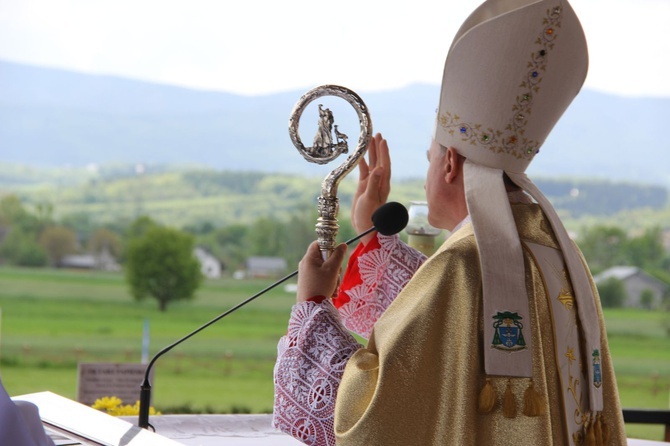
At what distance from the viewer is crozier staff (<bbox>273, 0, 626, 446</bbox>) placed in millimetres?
1336

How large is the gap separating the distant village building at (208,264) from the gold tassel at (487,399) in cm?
684

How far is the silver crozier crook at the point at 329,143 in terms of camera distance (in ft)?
5.29

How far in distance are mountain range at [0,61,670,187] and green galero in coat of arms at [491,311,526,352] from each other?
6237 millimetres

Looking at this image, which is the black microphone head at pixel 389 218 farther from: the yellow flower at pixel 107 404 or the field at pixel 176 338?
the field at pixel 176 338

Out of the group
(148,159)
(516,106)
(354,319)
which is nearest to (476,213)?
(516,106)

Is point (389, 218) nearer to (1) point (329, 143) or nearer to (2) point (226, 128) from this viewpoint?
(1) point (329, 143)

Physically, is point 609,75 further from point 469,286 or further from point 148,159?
point 469,286

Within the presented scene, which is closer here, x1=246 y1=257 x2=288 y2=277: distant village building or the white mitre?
the white mitre

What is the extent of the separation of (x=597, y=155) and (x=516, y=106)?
22.8 feet

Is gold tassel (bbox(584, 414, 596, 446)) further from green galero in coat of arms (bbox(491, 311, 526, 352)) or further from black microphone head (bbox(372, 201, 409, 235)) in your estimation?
black microphone head (bbox(372, 201, 409, 235))

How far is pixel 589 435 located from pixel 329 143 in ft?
2.22

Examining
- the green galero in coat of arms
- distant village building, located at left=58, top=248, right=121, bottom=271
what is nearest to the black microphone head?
the green galero in coat of arms

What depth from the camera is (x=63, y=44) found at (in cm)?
844

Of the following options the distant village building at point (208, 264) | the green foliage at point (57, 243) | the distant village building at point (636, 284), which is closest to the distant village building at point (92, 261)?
the green foliage at point (57, 243)
